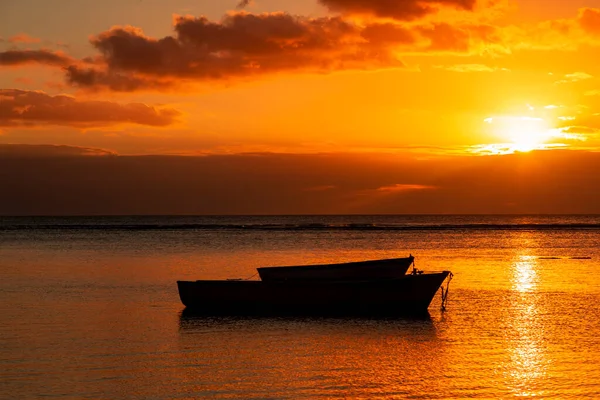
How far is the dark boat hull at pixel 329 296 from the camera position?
2466 centimetres

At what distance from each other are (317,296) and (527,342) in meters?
7.79

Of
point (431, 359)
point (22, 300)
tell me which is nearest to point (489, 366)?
point (431, 359)

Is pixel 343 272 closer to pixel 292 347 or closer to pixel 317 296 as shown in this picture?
pixel 317 296

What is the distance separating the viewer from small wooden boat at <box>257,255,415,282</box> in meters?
26.1

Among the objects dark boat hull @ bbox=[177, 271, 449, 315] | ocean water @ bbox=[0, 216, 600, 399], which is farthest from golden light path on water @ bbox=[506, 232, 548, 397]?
dark boat hull @ bbox=[177, 271, 449, 315]

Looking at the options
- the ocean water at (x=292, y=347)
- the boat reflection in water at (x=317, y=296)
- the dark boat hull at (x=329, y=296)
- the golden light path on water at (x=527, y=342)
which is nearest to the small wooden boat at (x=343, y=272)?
the boat reflection in water at (x=317, y=296)

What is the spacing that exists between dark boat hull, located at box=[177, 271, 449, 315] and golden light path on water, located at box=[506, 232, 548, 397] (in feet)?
10.5

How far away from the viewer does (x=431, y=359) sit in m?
17.2

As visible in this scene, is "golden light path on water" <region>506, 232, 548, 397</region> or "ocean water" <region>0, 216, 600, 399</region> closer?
"ocean water" <region>0, 216, 600, 399</region>

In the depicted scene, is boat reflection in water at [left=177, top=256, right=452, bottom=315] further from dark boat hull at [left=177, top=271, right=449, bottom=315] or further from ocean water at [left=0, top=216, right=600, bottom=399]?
ocean water at [left=0, top=216, right=600, bottom=399]

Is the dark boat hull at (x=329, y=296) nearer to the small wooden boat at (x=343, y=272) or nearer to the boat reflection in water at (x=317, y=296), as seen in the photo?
the boat reflection in water at (x=317, y=296)

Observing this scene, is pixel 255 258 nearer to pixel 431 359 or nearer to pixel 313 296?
pixel 313 296

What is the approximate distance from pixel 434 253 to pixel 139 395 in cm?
4178

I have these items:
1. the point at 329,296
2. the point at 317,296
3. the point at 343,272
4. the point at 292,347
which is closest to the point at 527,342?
the point at 292,347
